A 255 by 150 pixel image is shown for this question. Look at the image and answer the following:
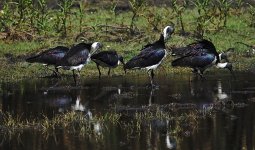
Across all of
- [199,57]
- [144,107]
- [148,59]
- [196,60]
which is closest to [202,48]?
[199,57]

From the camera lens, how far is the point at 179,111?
1476cm

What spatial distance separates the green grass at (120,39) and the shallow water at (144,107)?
2076 mm

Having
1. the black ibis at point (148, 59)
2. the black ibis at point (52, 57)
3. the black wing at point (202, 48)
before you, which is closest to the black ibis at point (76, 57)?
the black ibis at point (52, 57)

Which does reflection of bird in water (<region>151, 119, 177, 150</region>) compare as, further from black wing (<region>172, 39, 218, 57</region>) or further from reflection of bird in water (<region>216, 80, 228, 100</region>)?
black wing (<region>172, 39, 218, 57</region>)

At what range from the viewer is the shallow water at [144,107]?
11938 millimetres

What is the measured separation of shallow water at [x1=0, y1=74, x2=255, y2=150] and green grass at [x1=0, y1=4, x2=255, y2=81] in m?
2.08

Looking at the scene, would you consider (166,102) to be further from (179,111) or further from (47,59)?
(47,59)

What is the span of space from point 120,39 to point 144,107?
37.5 ft

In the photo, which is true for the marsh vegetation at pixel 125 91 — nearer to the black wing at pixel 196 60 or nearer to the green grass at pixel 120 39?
the green grass at pixel 120 39

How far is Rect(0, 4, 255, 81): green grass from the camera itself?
2278 centimetres

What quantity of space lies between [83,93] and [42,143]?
605 centimetres

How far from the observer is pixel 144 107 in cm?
1541

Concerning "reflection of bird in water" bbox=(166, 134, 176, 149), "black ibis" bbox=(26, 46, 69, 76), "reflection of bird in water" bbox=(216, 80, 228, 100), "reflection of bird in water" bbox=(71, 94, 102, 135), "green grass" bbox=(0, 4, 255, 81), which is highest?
"green grass" bbox=(0, 4, 255, 81)

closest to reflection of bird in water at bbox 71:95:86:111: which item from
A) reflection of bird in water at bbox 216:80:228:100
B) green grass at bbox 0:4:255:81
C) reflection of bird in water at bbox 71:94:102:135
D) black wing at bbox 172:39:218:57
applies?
reflection of bird in water at bbox 71:94:102:135
